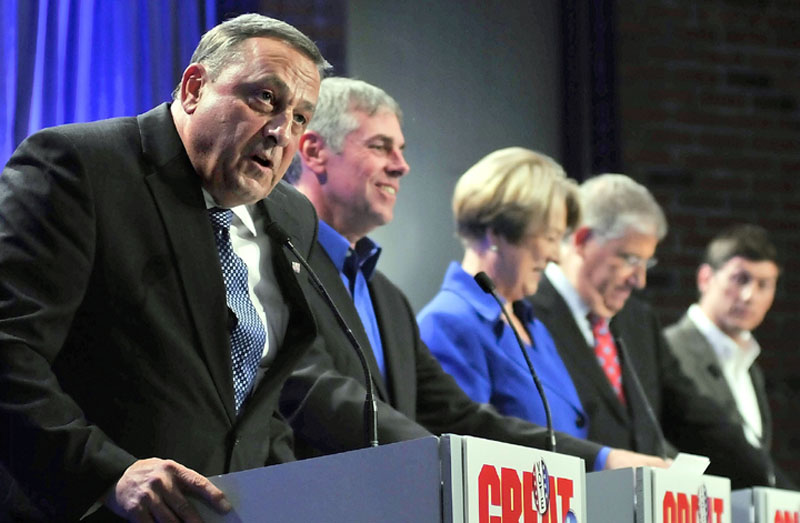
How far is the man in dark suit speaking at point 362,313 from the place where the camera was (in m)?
2.93

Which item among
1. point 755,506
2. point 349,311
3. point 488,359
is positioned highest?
point 349,311

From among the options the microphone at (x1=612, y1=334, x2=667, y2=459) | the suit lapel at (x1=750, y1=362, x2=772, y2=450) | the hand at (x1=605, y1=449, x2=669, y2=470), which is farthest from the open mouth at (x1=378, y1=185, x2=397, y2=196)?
the suit lapel at (x1=750, y1=362, x2=772, y2=450)

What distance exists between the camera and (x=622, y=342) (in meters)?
4.12

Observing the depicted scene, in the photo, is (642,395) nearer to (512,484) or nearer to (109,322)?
(512,484)

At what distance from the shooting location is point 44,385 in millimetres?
2006

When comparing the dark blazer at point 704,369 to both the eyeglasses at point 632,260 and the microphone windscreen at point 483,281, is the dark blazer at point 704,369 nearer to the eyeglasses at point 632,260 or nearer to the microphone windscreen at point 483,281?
the eyeglasses at point 632,260

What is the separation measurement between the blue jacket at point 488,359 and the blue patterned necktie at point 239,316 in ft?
4.39

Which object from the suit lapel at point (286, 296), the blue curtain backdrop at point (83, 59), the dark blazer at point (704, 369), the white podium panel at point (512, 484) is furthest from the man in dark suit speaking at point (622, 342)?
the white podium panel at point (512, 484)

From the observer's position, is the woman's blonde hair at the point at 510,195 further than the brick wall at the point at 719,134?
No

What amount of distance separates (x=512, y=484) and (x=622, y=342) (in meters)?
2.14

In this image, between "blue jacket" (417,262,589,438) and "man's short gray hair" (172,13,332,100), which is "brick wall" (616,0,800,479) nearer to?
"blue jacket" (417,262,589,438)

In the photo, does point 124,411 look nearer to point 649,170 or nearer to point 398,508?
point 398,508

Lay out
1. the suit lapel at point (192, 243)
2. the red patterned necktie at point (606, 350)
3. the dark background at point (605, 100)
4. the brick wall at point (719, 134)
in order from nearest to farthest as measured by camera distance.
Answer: the suit lapel at point (192, 243)
the red patterned necktie at point (606, 350)
the dark background at point (605, 100)
the brick wall at point (719, 134)

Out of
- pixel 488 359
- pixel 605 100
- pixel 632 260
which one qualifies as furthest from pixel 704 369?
pixel 488 359
